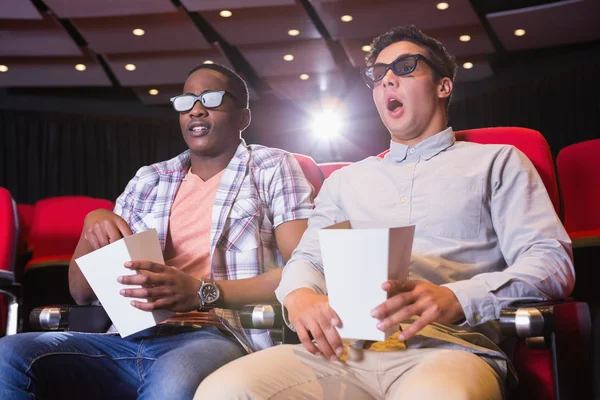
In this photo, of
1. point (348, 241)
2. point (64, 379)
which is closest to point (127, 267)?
point (64, 379)

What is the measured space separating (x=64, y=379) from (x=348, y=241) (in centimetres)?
82

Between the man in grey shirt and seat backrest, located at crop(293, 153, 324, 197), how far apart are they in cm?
33

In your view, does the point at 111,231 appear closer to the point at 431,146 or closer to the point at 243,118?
the point at 243,118

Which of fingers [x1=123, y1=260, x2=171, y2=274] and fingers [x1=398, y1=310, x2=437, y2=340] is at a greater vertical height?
fingers [x1=123, y1=260, x2=171, y2=274]

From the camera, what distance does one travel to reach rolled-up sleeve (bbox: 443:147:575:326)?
1.24 m

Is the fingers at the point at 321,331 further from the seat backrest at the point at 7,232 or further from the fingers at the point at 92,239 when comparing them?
the seat backrest at the point at 7,232

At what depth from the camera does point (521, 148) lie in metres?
1.70

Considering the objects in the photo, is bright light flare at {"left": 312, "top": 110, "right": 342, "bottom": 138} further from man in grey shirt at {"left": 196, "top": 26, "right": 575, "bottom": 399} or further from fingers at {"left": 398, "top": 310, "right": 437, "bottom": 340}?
fingers at {"left": 398, "top": 310, "right": 437, "bottom": 340}

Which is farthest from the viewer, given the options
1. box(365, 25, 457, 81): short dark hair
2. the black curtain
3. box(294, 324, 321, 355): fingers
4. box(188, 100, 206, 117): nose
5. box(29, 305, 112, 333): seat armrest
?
the black curtain

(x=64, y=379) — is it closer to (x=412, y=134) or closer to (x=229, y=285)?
(x=229, y=285)

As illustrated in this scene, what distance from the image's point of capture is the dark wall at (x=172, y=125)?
6.82 m

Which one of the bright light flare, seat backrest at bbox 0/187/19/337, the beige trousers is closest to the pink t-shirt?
the beige trousers

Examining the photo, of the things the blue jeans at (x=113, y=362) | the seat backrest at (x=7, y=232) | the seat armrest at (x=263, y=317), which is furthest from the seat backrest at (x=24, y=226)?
the seat armrest at (x=263, y=317)

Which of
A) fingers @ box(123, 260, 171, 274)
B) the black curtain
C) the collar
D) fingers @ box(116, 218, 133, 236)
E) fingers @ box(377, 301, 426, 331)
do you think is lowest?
fingers @ box(377, 301, 426, 331)
